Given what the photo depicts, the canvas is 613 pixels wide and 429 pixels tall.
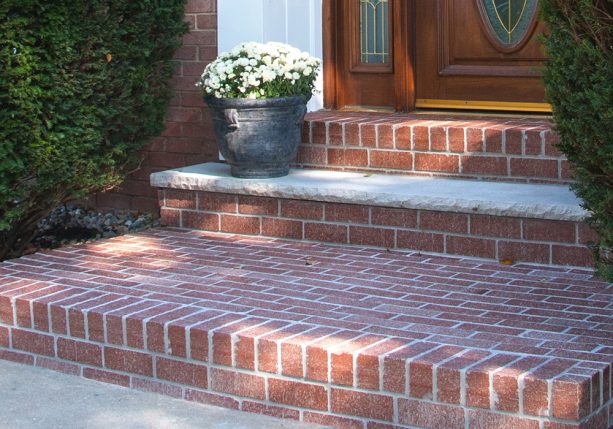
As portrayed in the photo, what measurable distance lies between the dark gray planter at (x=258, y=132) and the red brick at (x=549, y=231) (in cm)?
141

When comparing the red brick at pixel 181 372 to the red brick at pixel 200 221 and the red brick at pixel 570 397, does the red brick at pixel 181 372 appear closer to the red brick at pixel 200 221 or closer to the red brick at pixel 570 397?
the red brick at pixel 570 397

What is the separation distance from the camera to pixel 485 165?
17.6 ft

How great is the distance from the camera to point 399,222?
516 cm

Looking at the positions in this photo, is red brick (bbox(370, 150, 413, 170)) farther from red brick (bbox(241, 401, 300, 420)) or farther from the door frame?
red brick (bbox(241, 401, 300, 420))

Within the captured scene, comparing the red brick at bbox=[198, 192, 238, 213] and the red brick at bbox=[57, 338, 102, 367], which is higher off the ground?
the red brick at bbox=[198, 192, 238, 213]

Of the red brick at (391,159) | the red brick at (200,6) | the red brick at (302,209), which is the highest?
the red brick at (200,6)

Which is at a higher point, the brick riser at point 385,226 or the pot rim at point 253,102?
the pot rim at point 253,102

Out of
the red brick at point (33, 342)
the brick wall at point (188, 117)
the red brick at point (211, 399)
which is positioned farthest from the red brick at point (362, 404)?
the brick wall at point (188, 117)

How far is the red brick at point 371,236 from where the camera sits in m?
5.21

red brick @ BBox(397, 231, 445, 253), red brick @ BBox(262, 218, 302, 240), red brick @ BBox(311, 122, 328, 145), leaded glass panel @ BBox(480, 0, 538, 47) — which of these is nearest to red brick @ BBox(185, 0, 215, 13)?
red brick @ BBox(311, 122, 328, 145)

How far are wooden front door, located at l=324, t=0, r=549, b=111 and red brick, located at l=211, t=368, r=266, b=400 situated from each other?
2747 millimetres

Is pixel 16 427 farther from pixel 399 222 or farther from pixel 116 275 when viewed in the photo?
pixel 399 222

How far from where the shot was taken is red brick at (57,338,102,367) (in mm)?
4246

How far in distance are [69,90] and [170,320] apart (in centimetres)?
153
